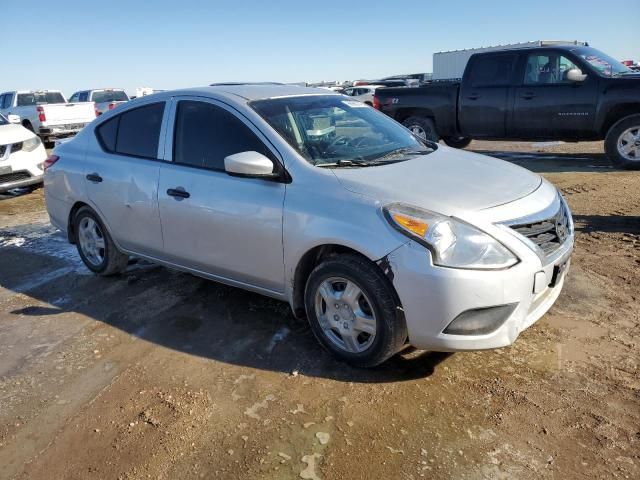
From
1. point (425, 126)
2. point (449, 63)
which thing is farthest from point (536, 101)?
point (449, 63)

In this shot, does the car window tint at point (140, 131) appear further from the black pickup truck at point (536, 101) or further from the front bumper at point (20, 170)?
the black pickup truck at point (536, 101)

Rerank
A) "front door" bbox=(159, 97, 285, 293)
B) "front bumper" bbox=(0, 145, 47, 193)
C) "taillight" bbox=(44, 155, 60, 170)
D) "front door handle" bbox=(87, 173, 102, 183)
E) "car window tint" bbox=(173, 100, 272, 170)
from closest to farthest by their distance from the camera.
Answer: "front door" bbox=(159, 97, 285, 293) < "car window tint" bbox=(173, 100, 272, 170) < "front door handle" bbox=(87, 173, 102, 183) < "taillight" bbox=(44, 155, 60, 170) < "front bumper" bbox=(0, 145, 47, 193)

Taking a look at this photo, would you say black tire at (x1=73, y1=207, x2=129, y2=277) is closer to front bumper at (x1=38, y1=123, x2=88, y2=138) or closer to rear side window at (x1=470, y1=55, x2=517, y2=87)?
rear side window at (x1=470, y1=55, x2=517, y2=87)

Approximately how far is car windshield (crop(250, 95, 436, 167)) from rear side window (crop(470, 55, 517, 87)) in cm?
637

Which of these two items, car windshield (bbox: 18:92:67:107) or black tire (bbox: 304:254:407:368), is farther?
car windshield (bbox: 18:92:67:107)

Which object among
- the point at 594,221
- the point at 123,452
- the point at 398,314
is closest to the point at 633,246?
the point at 594,221

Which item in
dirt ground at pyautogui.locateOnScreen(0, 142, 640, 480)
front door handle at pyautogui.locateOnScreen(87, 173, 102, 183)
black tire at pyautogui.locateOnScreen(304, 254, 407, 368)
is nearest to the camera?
dirt ground at pyautogui.locateOnScreen(0, 142, 640, 480)

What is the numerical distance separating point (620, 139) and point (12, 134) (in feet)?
32.9

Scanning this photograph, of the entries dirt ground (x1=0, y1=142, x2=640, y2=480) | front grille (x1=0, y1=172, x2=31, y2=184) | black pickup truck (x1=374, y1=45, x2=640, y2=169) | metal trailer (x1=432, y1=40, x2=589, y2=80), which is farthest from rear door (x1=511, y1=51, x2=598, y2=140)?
metal trailer (x1=432, y1=40, x2=589, y2=80)

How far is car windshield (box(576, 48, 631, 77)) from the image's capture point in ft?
30.0

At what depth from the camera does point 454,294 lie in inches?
110

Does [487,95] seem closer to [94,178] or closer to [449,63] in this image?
[94,178]

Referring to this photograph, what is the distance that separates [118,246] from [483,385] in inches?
129

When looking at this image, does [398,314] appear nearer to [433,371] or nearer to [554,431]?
[433,371]
